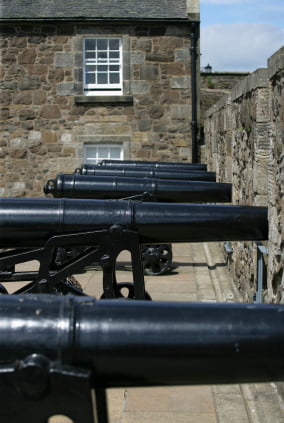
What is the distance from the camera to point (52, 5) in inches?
635

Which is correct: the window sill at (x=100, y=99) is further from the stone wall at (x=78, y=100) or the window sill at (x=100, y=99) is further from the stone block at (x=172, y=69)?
the stone block at (x=172, y=69)

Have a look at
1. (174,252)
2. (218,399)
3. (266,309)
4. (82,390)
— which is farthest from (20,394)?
(174,252)

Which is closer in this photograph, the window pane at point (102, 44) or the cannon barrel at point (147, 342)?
the cannon barrel at point (147, 342)

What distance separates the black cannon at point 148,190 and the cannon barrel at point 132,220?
353 centimetres

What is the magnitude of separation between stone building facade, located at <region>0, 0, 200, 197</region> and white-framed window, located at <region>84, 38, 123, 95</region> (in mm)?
23

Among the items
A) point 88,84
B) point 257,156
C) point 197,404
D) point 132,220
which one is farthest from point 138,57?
point 197,404

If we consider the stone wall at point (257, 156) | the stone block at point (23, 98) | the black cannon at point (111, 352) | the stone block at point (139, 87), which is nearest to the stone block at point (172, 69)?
the stone block at point (139, 87)

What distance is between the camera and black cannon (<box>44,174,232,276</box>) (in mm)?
9477

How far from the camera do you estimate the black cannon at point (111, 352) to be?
2258 mm

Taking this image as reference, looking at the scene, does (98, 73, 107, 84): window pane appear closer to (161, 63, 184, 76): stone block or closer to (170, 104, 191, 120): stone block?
(161, 63, 184, 76): stone block

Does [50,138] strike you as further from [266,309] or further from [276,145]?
[266,309]

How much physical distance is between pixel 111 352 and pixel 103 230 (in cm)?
335

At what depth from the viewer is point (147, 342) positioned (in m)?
2.30

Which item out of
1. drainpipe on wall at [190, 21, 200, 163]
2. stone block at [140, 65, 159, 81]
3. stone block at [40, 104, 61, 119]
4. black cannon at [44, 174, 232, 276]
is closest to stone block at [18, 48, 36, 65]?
stone block at [40, 104, 61, 119]
